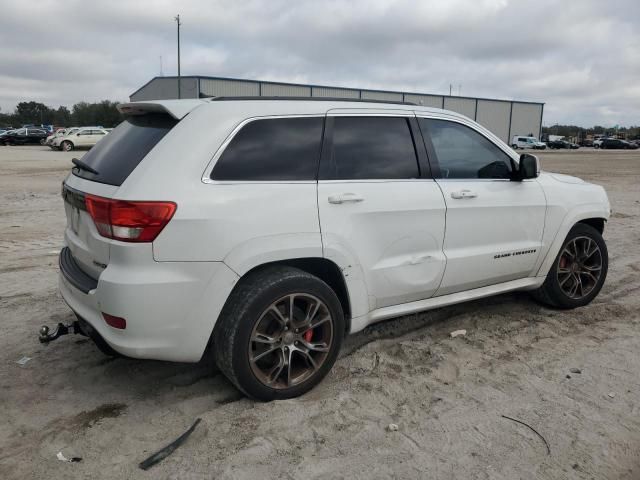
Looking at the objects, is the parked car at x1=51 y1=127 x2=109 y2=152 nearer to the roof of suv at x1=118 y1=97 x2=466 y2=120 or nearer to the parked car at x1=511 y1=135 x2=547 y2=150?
the roof of suv at x1=118 y1=97 x2=466 y2=120

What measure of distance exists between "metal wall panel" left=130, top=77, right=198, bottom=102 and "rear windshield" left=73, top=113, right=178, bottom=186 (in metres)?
45.6

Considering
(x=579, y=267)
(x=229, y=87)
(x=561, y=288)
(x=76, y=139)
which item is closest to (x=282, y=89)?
(x=229, y=87)

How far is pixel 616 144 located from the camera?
6788 centimetres

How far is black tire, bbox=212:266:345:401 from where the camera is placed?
3.05 meters

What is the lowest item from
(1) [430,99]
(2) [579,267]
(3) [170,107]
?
(2) [579,267]

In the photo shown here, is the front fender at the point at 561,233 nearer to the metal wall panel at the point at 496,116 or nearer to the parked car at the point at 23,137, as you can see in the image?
the parked car at the point at 23,137

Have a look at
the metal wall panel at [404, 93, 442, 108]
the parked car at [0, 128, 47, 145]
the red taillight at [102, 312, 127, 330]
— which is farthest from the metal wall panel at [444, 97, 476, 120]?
the red taillight at [102, 312, 127, 330]

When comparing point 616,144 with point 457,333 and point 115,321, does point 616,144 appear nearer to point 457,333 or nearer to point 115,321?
point 457,333

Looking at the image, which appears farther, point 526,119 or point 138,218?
point 526,119

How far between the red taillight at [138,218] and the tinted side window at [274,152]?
36cm

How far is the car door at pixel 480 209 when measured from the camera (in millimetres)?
3945

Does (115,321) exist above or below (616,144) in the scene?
below

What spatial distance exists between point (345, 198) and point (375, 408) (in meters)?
1.27

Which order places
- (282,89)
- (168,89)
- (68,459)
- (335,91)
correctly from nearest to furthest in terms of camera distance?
(68,459)
(282,89)
(168,89)
(335,91)
